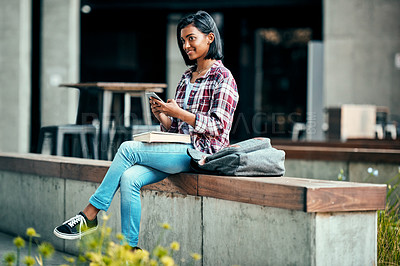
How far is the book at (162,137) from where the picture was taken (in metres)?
3.62

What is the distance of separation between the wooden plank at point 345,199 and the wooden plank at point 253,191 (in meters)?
0.06

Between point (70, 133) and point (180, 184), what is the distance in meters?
2.69

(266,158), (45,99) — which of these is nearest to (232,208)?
(266,158)

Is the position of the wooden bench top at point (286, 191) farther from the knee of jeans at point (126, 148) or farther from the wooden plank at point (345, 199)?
the knee of jeans at point (126, 148)

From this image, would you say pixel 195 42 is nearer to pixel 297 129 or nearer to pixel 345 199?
pixel 345 199

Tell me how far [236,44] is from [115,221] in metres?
14.1

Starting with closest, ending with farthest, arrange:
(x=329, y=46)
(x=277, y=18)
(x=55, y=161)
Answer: (x=55, y=161) → (x=329, y=46) → (x=277, y=18)

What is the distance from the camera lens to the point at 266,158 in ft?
11.7

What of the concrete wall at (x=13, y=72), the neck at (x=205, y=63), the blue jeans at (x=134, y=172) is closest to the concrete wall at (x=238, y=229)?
the blue jeans at (x=134, y=172)

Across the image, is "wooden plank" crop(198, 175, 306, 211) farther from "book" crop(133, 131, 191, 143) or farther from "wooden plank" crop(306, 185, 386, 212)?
"book" crop(133, 131, 191, 143)

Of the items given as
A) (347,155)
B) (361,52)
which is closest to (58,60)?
(361,52)

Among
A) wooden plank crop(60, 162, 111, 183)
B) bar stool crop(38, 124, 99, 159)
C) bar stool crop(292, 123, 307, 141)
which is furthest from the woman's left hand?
bar stool crop(292, 123, 307, 141)

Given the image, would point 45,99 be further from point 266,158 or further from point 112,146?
point 266,158

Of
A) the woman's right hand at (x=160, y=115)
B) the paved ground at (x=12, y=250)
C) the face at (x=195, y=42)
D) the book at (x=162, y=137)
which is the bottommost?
the paved ground at (x=12, y=250)
